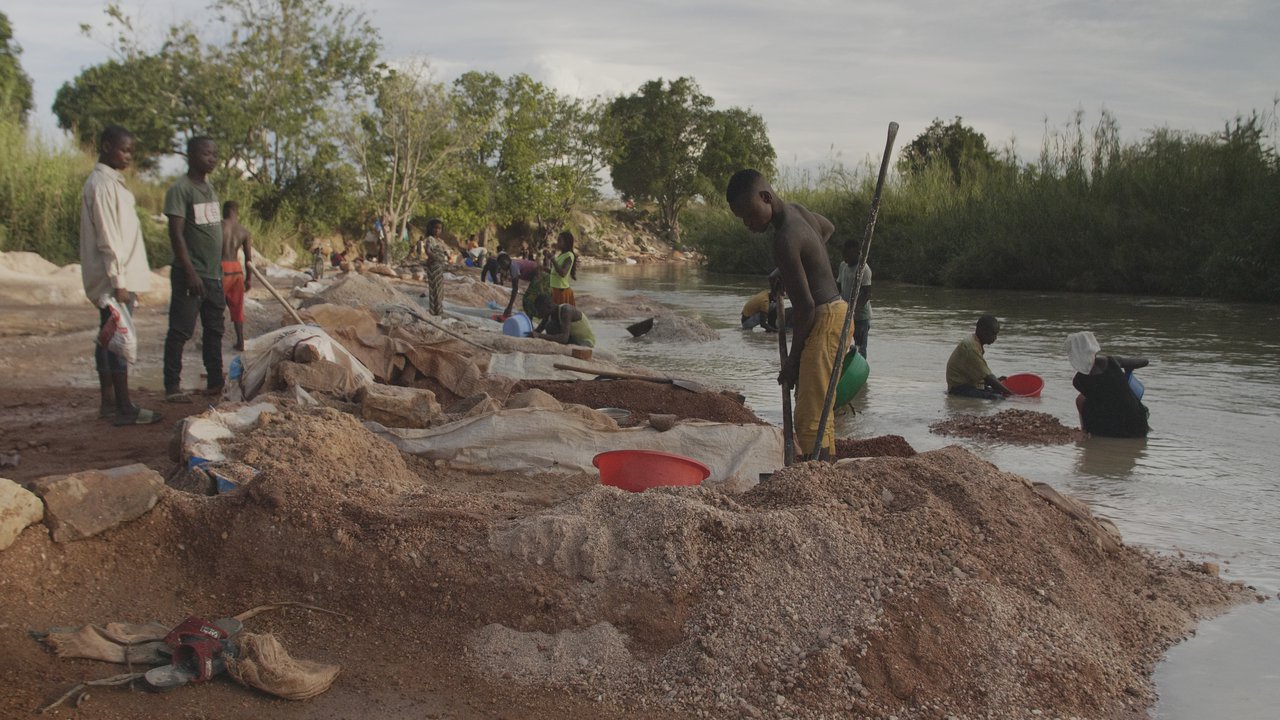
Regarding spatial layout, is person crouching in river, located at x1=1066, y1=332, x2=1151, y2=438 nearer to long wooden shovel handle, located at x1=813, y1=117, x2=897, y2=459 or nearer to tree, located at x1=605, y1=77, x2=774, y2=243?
long wooden shovel handle, located at x1=813, y1=117, x2=897, y2=459

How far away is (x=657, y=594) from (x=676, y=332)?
10019mm

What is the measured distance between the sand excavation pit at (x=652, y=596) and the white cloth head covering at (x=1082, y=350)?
3.07 m

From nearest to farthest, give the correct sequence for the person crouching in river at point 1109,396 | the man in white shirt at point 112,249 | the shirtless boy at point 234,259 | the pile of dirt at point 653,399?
the man in white shirt at point 112,249
the pile of dirt at point 653,399
the person crouching in river at point 1109,396
the shirtless boy at point 234,259

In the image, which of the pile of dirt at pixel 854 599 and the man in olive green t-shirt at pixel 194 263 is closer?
the pile of dirt at pixel 854 599

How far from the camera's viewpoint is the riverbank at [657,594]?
8.77ft

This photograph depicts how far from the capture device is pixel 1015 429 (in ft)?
22.5

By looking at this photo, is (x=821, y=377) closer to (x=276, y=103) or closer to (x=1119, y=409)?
(x=1119, y=409)

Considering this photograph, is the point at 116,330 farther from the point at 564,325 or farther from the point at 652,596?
the point at 564,325

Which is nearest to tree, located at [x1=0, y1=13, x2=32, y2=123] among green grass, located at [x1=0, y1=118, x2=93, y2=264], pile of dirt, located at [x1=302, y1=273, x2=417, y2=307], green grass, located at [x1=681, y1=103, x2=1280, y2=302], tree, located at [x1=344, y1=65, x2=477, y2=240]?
tree, located at [x1=344, y1=65, x2=477, y2=240]

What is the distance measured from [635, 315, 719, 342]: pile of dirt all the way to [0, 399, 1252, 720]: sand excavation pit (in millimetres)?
9137

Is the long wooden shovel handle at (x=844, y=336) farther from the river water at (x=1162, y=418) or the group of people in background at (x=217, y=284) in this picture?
the river water at (x=1162, y=418)

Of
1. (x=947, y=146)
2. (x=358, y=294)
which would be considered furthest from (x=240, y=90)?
(x=947, y=146)

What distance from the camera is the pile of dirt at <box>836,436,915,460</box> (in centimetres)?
547

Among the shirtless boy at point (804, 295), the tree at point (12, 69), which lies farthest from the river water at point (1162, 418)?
the tree at point (12, 69)
